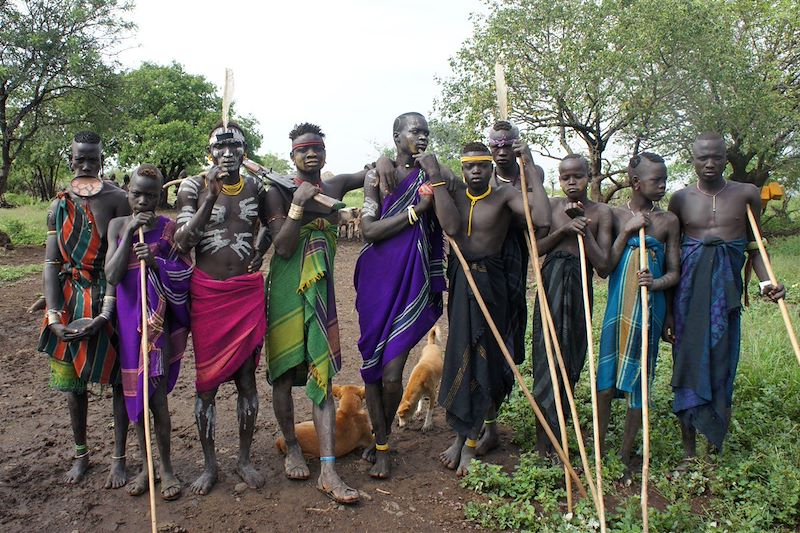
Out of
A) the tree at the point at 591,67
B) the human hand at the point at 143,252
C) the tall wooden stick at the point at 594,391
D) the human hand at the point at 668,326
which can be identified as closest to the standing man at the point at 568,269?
the tall wooden stick at the point at 594,391

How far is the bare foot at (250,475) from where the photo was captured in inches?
149

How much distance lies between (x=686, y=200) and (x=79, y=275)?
3.88 metres

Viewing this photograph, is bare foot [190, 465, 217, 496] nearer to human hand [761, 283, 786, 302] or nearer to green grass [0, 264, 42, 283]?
human hand [761, 283, 786, 302]

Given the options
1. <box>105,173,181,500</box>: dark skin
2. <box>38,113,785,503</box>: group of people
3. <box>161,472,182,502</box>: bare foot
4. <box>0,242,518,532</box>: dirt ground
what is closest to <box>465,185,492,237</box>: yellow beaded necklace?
<box>38,113,785,503</box>: group of people

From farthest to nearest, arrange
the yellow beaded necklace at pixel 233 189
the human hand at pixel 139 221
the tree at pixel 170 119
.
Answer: the tree at pixel 170 119
the yellow beaded necklace at pixel 233 189
the human hand at pixel 139 221

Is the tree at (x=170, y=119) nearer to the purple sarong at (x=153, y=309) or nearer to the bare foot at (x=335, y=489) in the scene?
the purple sarong at (x=153, y=309)

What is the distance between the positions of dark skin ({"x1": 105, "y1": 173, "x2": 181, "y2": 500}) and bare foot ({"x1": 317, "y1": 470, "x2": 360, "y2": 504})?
33.9 inches

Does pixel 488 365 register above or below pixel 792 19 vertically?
below

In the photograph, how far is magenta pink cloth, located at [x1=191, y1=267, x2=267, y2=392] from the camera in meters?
3.70

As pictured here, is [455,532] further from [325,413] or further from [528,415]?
[528,415]

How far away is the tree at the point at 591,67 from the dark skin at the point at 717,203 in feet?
26.3

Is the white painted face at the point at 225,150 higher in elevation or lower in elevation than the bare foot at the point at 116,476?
higher

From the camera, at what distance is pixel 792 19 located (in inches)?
468

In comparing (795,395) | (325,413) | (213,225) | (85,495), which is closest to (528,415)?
(325,413)
